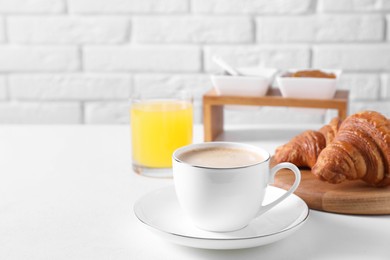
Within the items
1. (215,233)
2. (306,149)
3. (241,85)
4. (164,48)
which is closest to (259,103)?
(241,85)

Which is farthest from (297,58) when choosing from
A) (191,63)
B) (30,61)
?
(30,61)

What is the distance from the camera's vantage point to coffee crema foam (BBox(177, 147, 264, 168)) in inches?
30.6

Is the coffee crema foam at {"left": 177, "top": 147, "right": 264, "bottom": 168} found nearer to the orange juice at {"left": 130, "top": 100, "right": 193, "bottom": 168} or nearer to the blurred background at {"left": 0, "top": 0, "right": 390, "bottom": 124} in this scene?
the orange juice at {"left": 130, "top": 100, "right": 193, "bottom": 168}

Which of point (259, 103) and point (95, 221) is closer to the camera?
point (95, 221)

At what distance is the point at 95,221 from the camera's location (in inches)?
32.7

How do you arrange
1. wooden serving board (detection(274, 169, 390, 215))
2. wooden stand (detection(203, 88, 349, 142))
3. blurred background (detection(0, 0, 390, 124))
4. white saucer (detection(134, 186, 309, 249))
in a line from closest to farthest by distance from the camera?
white saucer (detection(134, 186, 309, 249)) → wooden serving board (detection(274, 169, 390, 215)) → wooden stand (detection(203, 88, 349, 142)) → blurred background (detection(0, 0, 390, 124))

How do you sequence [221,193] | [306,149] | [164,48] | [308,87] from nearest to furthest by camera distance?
[221,193]
[306,149]
[308,87]
[164,48]

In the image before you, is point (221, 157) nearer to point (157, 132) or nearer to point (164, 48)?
point (157, 132)

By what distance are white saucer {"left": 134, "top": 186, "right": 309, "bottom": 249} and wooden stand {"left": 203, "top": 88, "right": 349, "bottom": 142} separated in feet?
1.17

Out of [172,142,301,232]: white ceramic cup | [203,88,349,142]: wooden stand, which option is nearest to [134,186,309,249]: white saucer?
[172,142,301,232]: white ceramic cup

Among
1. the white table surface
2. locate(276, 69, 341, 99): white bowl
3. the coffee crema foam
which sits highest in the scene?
locate(276, 69, 341, 99): white bowl

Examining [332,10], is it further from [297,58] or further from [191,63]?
[191,63]

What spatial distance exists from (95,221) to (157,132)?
0.95ft

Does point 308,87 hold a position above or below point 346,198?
above
